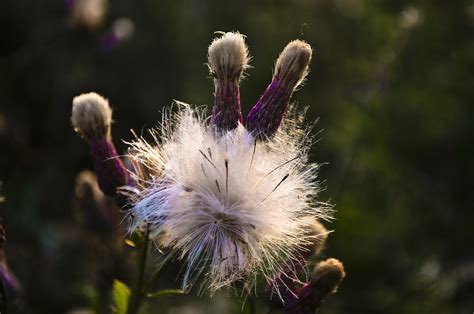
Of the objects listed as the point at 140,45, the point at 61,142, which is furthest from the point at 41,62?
the point at 140,45

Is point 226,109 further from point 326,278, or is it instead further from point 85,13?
point 85,13

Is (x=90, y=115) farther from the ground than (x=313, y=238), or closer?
farther from the ground

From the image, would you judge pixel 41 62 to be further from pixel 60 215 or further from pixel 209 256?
pixel 209 256

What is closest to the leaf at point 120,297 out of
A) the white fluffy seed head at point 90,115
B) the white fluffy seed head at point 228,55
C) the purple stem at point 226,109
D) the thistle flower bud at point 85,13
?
the white fluffy seed head at point 90,115

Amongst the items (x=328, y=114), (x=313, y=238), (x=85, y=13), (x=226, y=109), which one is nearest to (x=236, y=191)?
(x=226, y=109)

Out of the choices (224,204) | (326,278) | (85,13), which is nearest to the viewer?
(224,204)

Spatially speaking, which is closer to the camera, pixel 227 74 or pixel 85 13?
pixel 227 74

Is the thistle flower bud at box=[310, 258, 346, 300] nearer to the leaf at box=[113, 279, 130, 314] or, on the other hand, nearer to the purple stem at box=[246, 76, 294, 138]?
the purple stem at box=[246, 76, 294, 138]
